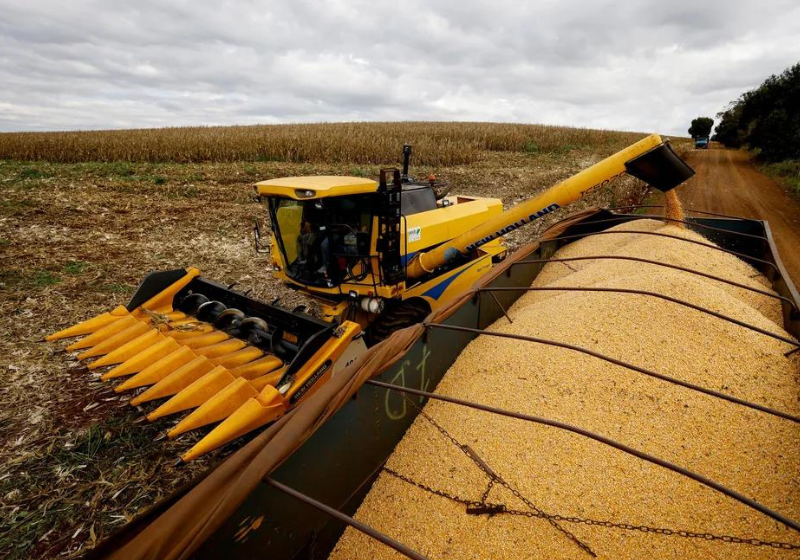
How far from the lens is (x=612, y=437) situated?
2295 mm

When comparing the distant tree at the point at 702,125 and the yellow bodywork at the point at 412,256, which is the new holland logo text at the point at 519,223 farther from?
the distant tree at the point at 702,125

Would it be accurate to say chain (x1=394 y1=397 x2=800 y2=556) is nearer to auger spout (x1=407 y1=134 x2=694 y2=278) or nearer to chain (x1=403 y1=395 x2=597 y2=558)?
chain (x1=403 y1=395 x2=597 y2=558)

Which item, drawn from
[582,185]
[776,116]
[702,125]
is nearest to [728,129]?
[702,125]

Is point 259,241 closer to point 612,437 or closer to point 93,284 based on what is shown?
point 93,284

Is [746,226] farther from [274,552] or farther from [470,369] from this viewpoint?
[274,552]

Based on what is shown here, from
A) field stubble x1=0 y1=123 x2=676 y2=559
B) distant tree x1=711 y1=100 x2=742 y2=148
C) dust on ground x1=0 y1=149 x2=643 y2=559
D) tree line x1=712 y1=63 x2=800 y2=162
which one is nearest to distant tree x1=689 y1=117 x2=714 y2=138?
distant tree x1=711 y1=100 x2=742 y2=148

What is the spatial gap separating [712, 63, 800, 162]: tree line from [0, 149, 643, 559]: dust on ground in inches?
439

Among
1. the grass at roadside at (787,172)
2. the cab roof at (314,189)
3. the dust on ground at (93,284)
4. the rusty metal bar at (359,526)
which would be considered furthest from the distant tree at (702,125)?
the rusty metal bar at (359,526)

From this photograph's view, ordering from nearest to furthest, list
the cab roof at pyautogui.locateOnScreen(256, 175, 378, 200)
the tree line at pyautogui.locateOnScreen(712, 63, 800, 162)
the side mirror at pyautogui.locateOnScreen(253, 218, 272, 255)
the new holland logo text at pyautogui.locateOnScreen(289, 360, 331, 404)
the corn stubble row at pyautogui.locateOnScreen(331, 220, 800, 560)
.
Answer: the corn stubble row at pyautogui.locateOnScreen(331, 220, 800, 560) → the new holland logo text at pyautogui.locateOnScreen(289, 360, 331, 404) → the cab roof at pyautogui.locateOnScreen(256, 175, 378, 200) → the side mirror at pyautogui.locateOnScreen(253, 218, 272, 255) → the tree line at pyautogui.locateOnScreen(712, 63, 800, 162)

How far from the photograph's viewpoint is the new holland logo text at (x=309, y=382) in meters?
2.75

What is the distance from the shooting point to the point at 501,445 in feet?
7.75

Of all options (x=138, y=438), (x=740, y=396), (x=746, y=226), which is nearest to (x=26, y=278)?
(x=138, y=438)

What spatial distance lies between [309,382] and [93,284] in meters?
5.40

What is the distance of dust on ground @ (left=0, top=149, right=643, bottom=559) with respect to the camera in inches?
109
